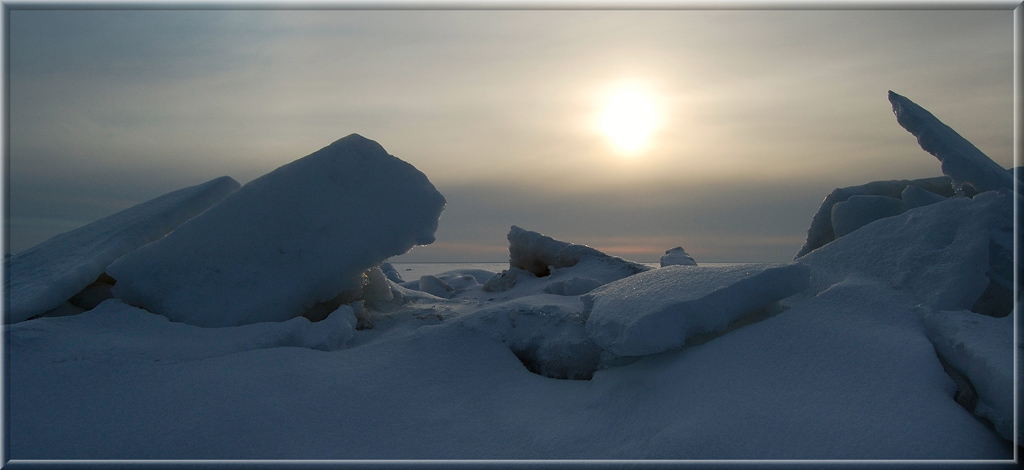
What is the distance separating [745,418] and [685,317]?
0.69 m

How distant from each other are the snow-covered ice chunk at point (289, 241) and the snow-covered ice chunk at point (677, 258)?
308 centimetres

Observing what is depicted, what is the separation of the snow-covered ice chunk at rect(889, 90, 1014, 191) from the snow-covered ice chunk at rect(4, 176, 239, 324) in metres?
5.53

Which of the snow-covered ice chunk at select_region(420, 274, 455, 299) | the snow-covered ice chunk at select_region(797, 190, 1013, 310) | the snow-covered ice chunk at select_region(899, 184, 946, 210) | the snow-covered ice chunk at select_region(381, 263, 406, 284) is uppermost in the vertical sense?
the snow-covered ice chunk at select_region(899, 184, 946, 210)

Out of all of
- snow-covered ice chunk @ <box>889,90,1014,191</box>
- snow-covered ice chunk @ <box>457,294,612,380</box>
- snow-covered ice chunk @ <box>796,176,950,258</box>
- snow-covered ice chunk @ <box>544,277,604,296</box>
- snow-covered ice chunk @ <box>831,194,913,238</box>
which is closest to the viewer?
snow-covered ice chunk @ <box>457,294,612,380</box>

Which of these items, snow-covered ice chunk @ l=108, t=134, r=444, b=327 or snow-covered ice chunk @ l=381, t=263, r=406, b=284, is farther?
snow-covered ice chunk @ l=381, t=263, r=406, b=284

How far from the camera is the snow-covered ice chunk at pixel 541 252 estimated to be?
681 centimetres

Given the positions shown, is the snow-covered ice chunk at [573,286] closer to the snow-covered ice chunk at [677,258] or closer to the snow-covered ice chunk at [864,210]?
the snow-covered ice chunk at [677,258]

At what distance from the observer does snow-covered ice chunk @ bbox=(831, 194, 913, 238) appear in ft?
15.6

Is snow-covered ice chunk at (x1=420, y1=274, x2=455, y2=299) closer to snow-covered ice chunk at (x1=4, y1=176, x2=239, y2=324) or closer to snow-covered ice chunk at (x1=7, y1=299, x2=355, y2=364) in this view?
snow-covered ice chunk at (x1=4, y1=176, x2=239, y2=324)

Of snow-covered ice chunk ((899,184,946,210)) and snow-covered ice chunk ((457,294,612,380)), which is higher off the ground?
snow-covered ice chunk ((899,184,946,210))

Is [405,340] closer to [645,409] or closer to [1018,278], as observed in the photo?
[645,409]

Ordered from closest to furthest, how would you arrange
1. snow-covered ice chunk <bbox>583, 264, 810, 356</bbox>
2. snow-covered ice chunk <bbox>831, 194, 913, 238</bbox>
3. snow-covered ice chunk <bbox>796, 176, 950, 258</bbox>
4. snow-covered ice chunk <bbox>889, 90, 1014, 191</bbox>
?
snow-covered ice chunk <bbox>583, 264, 810, 356</bbox>
snow-covered ice chunk <bbox>889, 90, 1014, 191</bbox>
snow-covered ice chunk <bbox>831, 194, 913, 238</bbox>
snow-covered ice chunk <bbox>796, 176, 950, 258</bbox>

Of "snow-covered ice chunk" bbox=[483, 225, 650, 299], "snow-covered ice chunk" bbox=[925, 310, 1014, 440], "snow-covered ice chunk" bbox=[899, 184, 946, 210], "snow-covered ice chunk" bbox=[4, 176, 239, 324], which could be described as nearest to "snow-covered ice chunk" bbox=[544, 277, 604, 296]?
"snow-covered ice chunk" bbox=[483, 225, 650, 299]

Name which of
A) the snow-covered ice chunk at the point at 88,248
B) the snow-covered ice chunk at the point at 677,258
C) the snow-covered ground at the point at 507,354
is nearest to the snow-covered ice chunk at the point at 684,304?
the snow-covered ground at the point at 507,354
